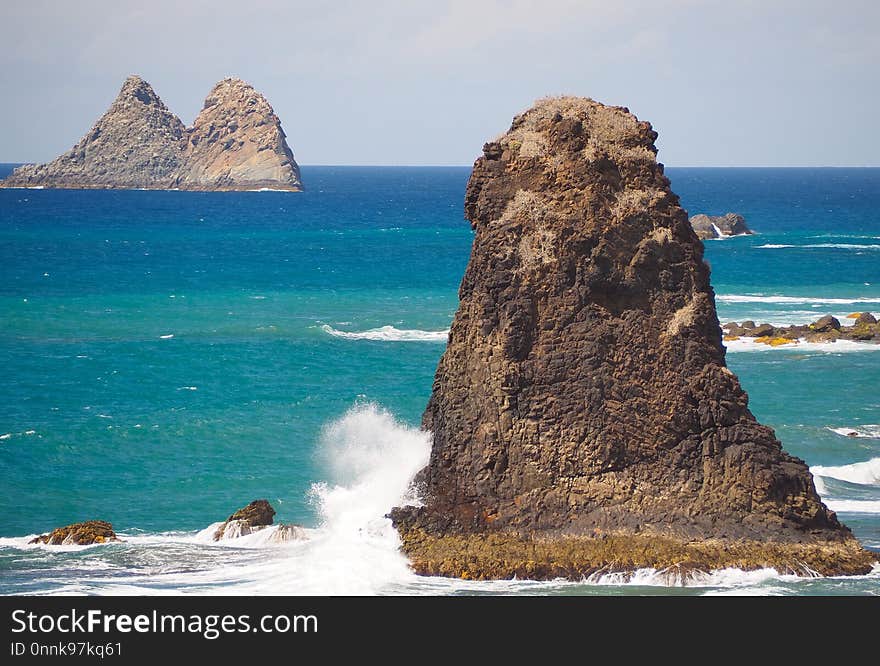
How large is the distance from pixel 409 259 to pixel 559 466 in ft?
257

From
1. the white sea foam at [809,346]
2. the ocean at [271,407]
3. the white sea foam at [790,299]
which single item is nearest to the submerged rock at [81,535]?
the ocean at [271,407]

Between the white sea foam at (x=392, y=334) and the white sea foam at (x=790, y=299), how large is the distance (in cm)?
2033

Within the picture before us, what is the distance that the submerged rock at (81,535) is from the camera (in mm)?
27969

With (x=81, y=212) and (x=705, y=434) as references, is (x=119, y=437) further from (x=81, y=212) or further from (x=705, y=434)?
(x=81, y=212)

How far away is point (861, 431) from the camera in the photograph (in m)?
38.9

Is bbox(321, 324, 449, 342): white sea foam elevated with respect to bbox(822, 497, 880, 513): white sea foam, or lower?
lower

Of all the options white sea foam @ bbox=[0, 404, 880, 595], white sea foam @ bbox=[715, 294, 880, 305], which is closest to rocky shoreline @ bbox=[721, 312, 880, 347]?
white sea foam @ bbox=[715, 294, 880, 305]

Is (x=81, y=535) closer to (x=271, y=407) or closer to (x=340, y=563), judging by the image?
(x=340, y=563)

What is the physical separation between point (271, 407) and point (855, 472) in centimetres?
1943

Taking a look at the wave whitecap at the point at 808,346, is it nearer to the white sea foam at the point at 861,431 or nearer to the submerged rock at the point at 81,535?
the white sea foam at the point at 861,431

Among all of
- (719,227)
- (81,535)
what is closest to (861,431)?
(81,535)

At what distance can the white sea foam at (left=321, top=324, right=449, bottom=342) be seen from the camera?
191ft

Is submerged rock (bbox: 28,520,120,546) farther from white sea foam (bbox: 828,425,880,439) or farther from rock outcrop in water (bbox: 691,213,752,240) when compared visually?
rock outcrop in water (bbox: 691,213,752,240)

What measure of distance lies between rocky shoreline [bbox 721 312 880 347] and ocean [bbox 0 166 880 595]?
1.26m
